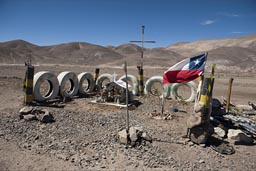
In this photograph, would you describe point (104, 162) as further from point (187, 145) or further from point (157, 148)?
point (187, 145)

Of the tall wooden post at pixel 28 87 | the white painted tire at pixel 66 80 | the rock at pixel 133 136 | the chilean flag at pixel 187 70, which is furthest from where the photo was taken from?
the white painted tire at pixel 66 80

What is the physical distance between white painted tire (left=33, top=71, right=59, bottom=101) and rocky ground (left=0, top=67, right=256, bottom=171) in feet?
5.84

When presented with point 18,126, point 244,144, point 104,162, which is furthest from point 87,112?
point 244,144

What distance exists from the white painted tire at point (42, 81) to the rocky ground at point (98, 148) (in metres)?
1.78

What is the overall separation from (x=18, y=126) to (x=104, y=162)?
128 inches

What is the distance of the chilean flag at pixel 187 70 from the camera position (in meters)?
7.03

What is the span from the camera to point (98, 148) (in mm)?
5801

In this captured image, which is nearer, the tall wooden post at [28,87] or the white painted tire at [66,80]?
the tall wooden post at [28,87]

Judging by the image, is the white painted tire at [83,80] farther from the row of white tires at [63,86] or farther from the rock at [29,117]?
the rock at [29,117]

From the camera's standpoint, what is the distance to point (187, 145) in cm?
627

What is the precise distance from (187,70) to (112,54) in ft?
311

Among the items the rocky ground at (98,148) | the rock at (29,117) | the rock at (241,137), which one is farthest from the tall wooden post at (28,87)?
the rock at (241,137)

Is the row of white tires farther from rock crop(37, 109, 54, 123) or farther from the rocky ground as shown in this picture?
rock crop(37, 109, 54, 123)

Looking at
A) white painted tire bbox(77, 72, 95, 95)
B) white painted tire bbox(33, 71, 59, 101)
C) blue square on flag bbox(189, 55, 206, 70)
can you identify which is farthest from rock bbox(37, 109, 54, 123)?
white painted tire bbox(77, 72, 95, 95)
